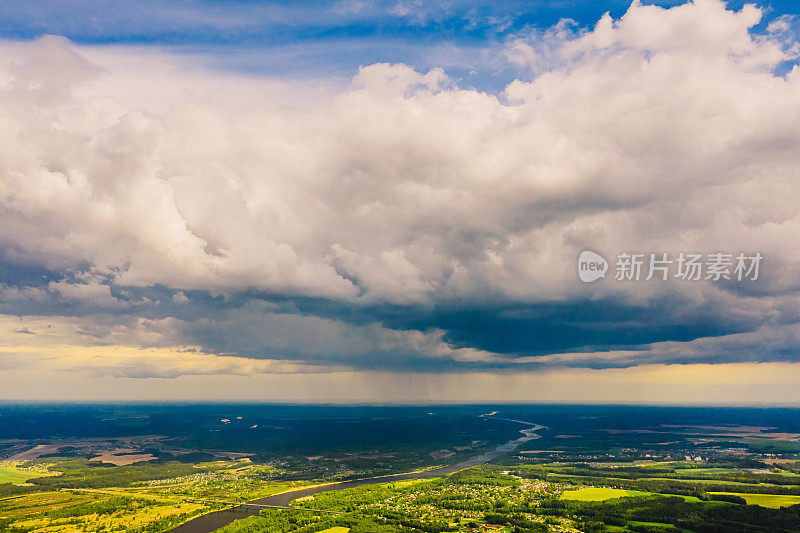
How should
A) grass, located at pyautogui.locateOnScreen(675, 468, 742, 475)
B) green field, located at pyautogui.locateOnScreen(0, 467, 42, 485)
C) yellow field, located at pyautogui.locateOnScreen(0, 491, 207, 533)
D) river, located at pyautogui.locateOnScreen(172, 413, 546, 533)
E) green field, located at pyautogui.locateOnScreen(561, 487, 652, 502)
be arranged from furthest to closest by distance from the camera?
1. grass, located at pyautogui.locateOnScreen(675, 468, 742, 475)
2. green field, located at pyautogui.locateOnScreen(0, 467, 42, 485)
3. green field, located at pyautogui.locateOnScreen(561, 487, 652, 502)
4. river, located at pyautogui.locateOnScreen(172, 413, 546, 533)
5. yellow field, located at pyautogui.locateOnScreen(0, 491, 207, 533)

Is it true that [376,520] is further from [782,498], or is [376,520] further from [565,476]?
[782,498]

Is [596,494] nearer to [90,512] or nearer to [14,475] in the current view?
[90,512]

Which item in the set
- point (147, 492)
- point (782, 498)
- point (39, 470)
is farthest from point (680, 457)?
point (39, 470)

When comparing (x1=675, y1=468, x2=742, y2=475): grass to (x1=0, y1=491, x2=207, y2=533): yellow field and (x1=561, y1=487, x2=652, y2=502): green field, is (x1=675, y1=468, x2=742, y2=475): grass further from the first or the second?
(x1=0, y1=491, x2=207, y2=533): yellow field

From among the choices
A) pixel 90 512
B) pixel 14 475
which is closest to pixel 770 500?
pixel 90 512

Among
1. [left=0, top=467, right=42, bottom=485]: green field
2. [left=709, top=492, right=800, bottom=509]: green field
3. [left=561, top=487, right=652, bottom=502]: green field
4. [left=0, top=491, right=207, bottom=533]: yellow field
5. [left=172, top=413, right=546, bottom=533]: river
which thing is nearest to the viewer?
[left=0, top=491, right=207, bottom=533]: yellow field

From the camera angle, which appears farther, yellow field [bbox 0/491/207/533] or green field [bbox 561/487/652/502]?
green field [bbox 561/487/652/502]

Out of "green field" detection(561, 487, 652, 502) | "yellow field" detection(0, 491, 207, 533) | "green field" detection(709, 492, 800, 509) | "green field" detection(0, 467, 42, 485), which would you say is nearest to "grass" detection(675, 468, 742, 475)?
"green field" detection(709, 492, 800, 509)
